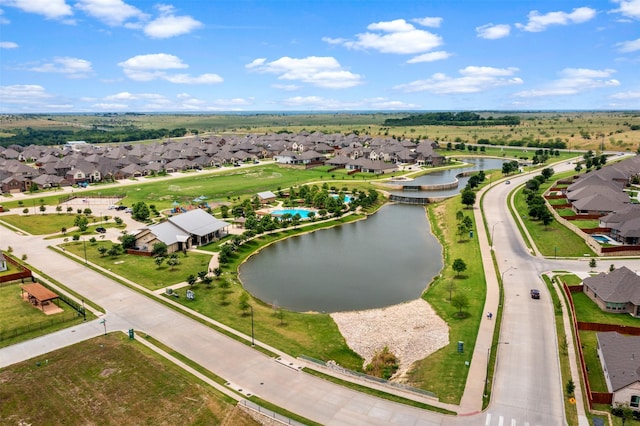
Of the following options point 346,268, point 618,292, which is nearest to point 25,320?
point 346,268

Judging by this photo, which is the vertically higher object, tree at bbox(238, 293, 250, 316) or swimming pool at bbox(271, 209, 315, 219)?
swimming pool at bbox(271, 209, 315, 219)

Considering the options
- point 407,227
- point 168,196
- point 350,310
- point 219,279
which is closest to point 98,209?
point 168,196

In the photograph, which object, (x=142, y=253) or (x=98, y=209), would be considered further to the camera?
(x=98, y=209)

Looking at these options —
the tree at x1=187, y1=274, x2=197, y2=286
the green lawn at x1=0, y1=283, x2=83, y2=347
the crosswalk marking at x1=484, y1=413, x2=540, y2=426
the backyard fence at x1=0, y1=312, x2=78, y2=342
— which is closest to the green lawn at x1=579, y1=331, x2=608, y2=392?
the crosswalk marking at x1=484, y1=413, x2=540, y2=426

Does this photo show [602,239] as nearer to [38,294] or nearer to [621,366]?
[621,366]

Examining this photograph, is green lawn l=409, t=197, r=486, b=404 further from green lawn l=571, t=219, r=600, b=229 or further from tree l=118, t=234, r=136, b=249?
tree l=118, t=234, r=136, b=249

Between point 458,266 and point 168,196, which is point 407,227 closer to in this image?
point 458,266

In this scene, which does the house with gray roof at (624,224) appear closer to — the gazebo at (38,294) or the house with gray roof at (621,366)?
the house with gray roof at (621,366)
